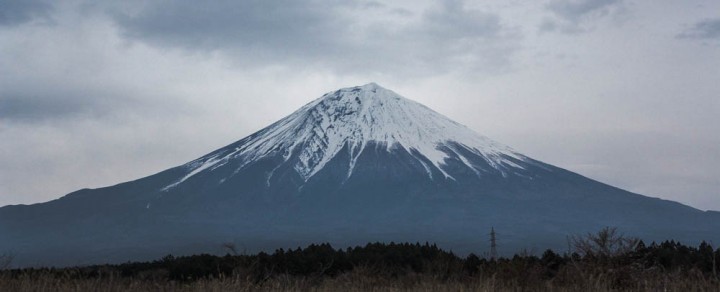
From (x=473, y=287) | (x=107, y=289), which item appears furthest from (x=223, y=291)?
(x=473, y=287)

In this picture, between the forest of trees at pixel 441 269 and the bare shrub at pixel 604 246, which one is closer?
the forest of trees at pixel 441 269

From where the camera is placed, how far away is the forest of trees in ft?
52.2

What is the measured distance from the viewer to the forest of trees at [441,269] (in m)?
15.9

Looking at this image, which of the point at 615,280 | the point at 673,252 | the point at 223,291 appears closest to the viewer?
the point at 223,291

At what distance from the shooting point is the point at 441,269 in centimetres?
2342

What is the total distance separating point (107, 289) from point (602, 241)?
9.05 meters

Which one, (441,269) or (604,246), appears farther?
(441,269)

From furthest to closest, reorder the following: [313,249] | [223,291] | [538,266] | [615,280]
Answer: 1. [313,249]
2. [538,266]
3. [615,280]
4. [223,291]

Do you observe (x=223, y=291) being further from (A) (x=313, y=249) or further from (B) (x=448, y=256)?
(A) (x=313, y=249)

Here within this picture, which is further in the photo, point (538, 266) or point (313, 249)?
point (313, 249)

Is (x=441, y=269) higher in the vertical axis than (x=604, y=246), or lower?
lower

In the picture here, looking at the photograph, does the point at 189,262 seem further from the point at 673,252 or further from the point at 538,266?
the point at 673,252

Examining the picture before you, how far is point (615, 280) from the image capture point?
Answer: 54.3 ft

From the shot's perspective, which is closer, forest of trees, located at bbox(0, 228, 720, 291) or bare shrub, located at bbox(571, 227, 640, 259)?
forest of trees, located at bbox(0, 228, 720, 291)
